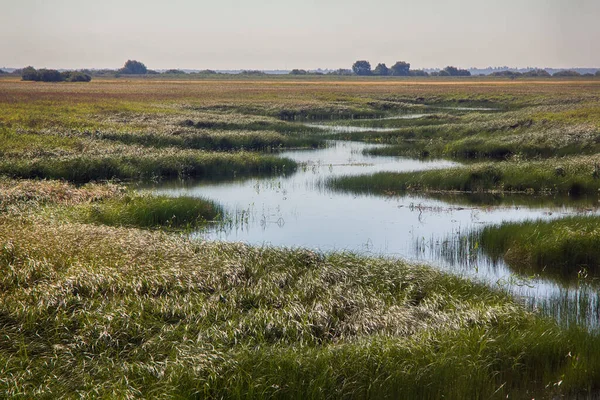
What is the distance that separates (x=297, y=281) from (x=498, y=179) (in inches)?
690

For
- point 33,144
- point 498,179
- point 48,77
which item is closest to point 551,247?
point 498,179

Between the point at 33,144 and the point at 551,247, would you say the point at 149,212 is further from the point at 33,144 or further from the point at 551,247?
the point at 33,144

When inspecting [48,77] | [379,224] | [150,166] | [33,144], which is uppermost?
[48,77]

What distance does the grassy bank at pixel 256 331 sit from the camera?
30.2 ft

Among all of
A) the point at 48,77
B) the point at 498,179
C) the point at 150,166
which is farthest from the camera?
the point at 48,77

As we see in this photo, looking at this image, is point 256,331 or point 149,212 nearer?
point 256,331

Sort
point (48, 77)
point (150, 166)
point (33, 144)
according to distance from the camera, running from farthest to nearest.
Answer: point (48, 77), point (33, 144), point (150, 166)

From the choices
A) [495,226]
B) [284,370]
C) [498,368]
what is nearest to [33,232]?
[284,370]

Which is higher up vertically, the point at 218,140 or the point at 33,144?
the point at 33,144

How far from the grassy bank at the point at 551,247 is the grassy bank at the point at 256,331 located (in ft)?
12.3

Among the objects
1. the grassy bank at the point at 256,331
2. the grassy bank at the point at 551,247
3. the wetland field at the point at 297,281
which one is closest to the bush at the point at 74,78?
the wetland field at the point at 297,281

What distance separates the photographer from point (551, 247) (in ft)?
56.0

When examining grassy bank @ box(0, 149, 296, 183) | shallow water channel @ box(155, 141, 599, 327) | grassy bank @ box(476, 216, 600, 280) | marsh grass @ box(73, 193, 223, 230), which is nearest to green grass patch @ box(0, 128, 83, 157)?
grassy bank @ box(0, 149, 296, 183)

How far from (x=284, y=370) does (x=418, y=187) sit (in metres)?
20.3
